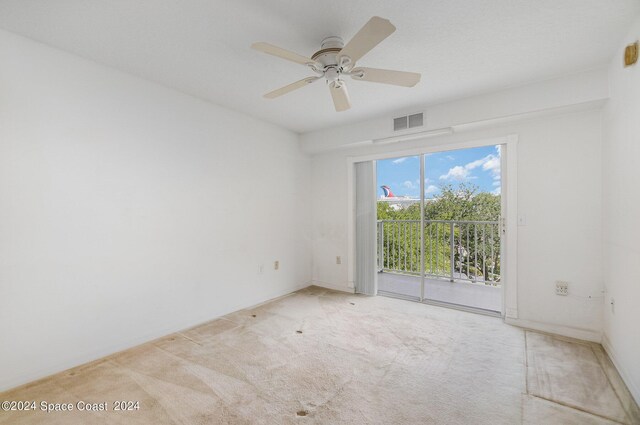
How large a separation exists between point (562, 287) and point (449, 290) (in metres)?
1.52

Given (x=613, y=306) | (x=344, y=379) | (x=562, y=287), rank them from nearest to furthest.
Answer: (x=344, y=379) → (x=613, y=306) → (x=562, y=287)

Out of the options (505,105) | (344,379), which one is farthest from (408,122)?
(344,379)

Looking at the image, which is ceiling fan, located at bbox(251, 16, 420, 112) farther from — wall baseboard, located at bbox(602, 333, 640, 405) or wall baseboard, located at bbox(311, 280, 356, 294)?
wall baseboard, located at bbox(311, 280, 356, 294)

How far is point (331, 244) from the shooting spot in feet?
14.2

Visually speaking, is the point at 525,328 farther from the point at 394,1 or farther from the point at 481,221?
the point at 394,1

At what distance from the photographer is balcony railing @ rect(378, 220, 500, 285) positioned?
13.5 feet

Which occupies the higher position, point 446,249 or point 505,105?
point 505,105

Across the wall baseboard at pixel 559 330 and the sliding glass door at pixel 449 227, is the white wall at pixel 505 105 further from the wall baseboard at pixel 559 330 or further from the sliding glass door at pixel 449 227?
the wall baseboard at pixel 559 330

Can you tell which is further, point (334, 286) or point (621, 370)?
point (334, 286)

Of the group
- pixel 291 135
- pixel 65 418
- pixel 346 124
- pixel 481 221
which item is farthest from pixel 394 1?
pixel 481 221

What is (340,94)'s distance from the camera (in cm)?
211

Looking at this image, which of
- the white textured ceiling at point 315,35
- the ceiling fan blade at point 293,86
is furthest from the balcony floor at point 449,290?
the ceiling fan blade at point 293,86

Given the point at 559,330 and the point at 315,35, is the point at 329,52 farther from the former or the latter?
the point at 559,330

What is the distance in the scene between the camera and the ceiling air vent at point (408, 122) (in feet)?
10.8
